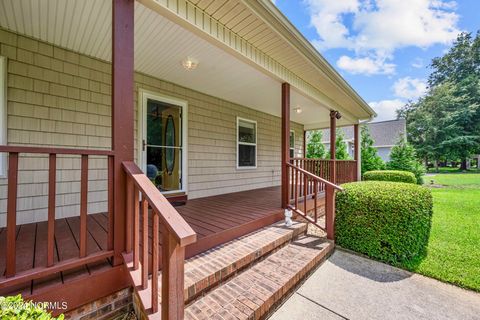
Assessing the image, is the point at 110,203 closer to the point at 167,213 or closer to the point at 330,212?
the point at 167,213

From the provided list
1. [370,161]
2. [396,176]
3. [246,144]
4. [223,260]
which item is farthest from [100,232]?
[370,161]

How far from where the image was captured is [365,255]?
3115 millimetres

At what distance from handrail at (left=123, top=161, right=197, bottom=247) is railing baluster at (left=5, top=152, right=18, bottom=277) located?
664 millimetres

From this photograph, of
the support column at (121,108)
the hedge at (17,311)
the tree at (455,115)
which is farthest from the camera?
the tree at (455,115)

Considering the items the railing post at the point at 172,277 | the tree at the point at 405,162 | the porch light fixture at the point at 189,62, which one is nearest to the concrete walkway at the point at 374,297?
the railing post at the point at 172,277

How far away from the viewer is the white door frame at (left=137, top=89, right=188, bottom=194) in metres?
3.85

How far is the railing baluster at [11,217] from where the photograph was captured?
1383 mm

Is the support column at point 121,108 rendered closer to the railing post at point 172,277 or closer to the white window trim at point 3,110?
the railing post at point 172,277

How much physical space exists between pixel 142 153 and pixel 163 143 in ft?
1.64

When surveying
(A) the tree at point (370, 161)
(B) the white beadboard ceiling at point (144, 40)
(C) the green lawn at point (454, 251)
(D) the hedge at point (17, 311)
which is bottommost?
(C) the green lawn at point (454, 251)

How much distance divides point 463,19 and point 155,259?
3553 cm

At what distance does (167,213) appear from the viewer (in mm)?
1268

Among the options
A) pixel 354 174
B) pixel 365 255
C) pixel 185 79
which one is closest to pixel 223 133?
pixel 185 79

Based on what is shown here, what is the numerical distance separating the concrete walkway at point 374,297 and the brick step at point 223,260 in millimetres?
551
